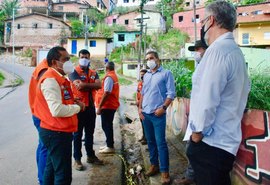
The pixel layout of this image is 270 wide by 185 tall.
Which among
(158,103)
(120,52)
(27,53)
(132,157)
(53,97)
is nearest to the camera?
(53,97)

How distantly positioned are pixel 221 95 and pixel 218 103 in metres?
0.09

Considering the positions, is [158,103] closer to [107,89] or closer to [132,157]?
[107,89]

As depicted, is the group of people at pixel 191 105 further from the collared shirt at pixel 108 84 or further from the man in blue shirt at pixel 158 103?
the collared shirt at pixel 108 84

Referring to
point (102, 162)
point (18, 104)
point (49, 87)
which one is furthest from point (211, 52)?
point (18, 104)

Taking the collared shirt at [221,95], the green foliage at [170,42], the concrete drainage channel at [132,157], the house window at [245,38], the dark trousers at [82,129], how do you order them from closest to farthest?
1. the collared shirt at [221,95]
2. the dark trousers at [82,129]
3. the concrete drainage channel at [132,157]
4. the house window at [245,38]
5. the green foliage at [170,42]

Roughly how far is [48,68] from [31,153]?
3.40 metres

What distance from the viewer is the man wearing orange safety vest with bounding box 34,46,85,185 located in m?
3.03

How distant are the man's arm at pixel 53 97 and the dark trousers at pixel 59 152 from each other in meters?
0.25

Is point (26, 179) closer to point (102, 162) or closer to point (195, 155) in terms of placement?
point (102, 162)

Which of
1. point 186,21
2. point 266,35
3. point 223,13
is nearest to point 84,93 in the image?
point 223,13

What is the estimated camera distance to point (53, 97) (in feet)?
9.87

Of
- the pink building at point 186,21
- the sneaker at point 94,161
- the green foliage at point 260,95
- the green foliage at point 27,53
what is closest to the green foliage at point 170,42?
the pink building at point 186,21

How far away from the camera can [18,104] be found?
46.7 feet

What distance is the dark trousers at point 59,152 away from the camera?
123 inches
